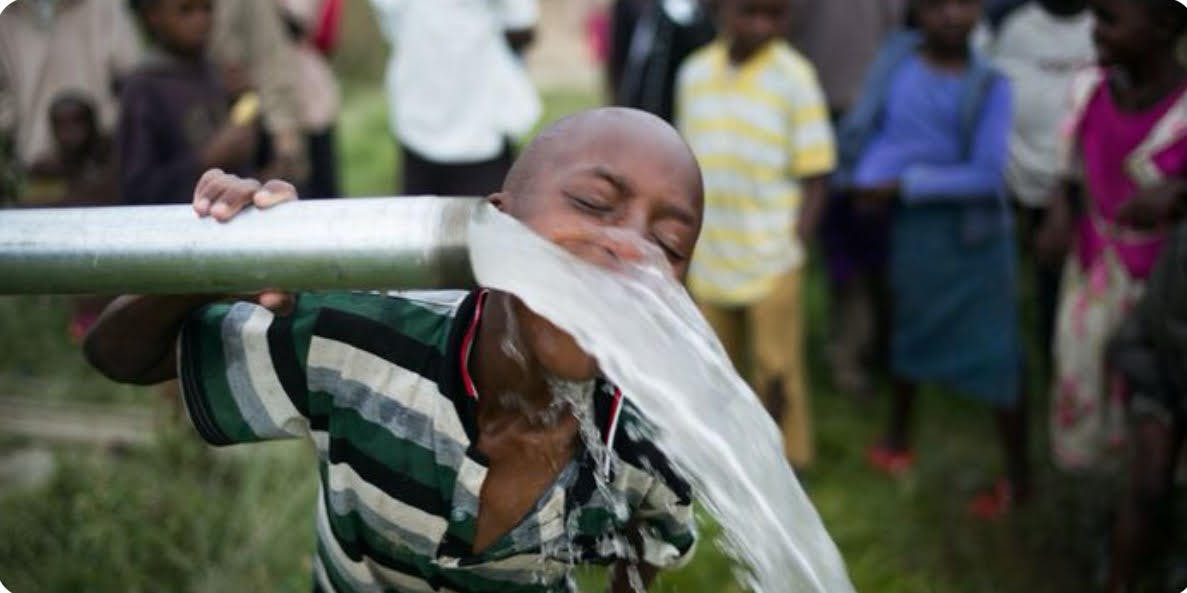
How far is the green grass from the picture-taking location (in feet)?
10.9

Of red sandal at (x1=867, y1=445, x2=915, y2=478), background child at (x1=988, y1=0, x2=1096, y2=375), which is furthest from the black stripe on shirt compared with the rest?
background child at (x1=988, y1=0, x2=1096, y2=375)

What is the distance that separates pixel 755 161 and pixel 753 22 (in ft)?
1.35

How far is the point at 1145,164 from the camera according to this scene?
3.40 metres

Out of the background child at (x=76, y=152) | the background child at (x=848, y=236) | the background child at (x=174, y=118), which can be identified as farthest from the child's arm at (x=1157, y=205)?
the background child at (x=76, y=152)

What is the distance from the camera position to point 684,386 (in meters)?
1.60

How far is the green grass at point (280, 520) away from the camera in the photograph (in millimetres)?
3314

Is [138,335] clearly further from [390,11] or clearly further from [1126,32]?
[390,11]

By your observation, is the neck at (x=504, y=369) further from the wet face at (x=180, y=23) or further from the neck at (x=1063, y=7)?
the neck at (x=1063, y=7)

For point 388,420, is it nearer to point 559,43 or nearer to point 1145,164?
point 1145,164

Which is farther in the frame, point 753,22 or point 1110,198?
Answer: point 753,22

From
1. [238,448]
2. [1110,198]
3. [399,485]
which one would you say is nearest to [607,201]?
[399,485]

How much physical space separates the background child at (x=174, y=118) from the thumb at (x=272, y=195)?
7.01 feet

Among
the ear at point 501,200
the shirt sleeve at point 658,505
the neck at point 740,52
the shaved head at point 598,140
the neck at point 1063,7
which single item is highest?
the shaved head at point 598,140

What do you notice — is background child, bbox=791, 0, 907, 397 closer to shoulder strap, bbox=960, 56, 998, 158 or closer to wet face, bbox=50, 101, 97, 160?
shoulder strap, bbox=960, 56, 998, 158
